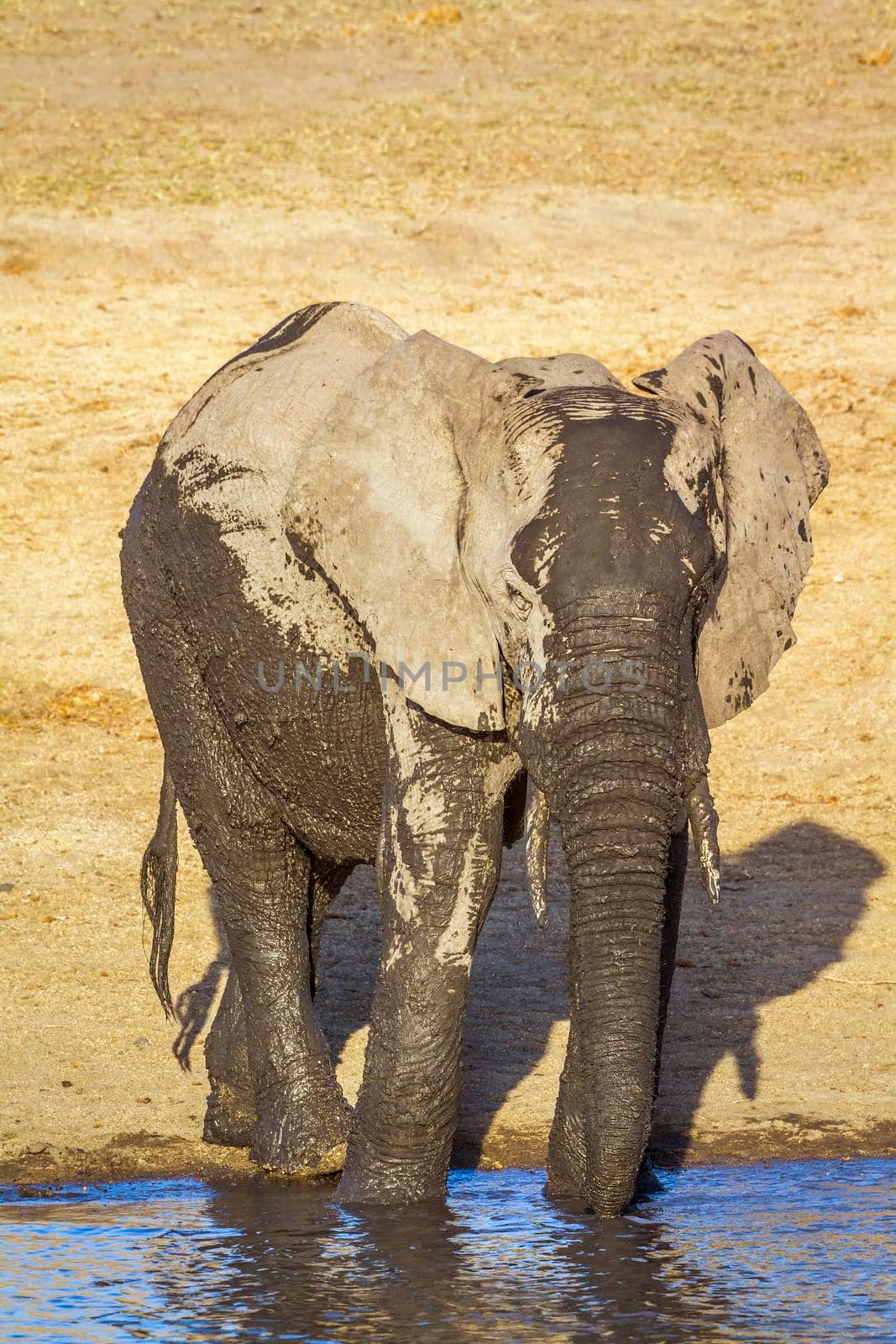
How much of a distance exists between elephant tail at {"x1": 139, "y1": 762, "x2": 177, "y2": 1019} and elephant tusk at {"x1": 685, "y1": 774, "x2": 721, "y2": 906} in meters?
2.58

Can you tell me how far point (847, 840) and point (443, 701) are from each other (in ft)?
17.0

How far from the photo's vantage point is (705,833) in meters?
4.72

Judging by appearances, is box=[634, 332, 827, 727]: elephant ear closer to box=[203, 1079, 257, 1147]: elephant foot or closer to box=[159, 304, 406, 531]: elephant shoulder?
box=[159, 304, 406, 531]: elephant shoulder

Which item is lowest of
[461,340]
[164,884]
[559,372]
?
[164,884]

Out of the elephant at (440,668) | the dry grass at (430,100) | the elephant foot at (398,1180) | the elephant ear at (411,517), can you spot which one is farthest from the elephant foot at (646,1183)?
the dry grass at (430,100)

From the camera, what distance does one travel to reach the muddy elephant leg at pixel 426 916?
5.24 m

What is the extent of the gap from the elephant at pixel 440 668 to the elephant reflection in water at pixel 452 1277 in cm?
15

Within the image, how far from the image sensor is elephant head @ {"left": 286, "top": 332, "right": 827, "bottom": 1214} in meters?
4.61

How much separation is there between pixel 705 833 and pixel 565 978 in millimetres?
3243

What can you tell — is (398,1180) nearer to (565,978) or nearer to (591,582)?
(591,582)

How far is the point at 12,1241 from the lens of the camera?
5.37 metres

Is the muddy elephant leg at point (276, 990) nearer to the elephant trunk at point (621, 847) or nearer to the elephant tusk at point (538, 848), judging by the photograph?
the elephant trunk at point (621, 847)

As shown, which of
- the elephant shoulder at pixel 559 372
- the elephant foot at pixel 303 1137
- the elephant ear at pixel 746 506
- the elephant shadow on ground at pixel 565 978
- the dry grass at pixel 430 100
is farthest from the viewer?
the dry grass at pixel 430 100

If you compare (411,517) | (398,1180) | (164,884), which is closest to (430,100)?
(164,884)
